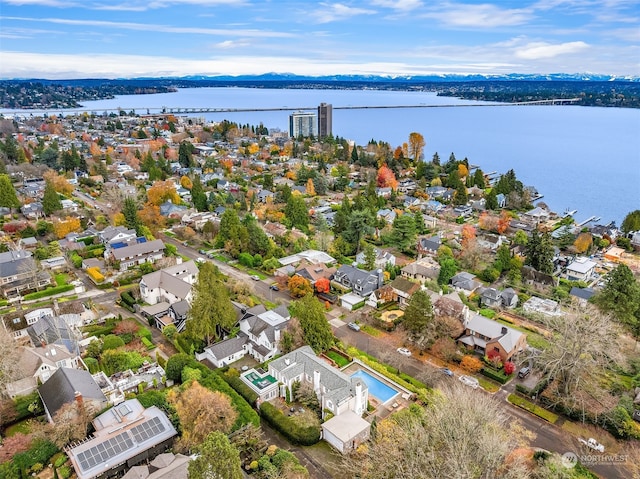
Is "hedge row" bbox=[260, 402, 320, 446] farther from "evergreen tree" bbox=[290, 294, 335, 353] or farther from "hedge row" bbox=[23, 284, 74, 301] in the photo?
"hedge row" bbox=[23, 284, 74, 301]

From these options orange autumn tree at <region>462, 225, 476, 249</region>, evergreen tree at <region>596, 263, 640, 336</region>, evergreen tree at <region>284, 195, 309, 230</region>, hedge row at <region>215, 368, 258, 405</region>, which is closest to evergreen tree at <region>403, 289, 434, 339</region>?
hedge row at <region>215, 368, 258, 405</region>

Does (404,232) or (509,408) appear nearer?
(509,408)

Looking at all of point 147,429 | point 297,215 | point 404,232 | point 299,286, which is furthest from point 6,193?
point 404,232

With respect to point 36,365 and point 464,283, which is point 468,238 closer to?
point 464,283

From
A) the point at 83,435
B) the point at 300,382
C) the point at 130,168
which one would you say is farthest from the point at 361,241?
the point at 130,168

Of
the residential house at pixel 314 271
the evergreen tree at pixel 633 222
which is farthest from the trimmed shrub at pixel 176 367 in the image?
the evergreen tree at pixel 633 222

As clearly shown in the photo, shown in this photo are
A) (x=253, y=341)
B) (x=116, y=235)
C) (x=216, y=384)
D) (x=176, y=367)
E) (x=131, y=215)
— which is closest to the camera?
(x=216, y=384)

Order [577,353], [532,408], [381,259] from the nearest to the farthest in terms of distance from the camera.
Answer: [577,353] → [532,408] → [381,259]
